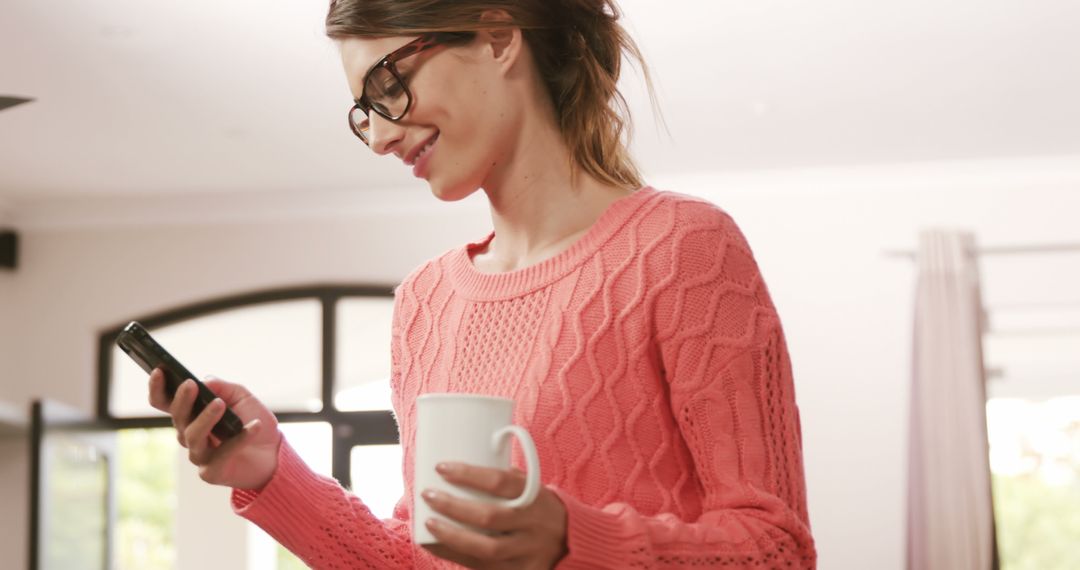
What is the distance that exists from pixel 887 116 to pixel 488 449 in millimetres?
4627

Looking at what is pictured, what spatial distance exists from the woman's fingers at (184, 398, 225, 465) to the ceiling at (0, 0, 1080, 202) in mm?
3107

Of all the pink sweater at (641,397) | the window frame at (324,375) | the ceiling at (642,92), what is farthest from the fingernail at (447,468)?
the window frame at (324,375)

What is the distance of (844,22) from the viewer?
13.6 feet

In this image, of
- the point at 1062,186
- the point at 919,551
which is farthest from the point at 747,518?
the point at 1062,186

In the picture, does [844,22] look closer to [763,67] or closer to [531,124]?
[763,67]

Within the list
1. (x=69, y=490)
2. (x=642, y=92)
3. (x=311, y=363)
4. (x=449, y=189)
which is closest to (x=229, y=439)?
(x=449, y=189)

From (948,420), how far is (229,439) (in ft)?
16.5

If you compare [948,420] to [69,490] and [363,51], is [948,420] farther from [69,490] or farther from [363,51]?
[363,51]

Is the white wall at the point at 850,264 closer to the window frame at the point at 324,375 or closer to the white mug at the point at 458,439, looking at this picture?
the window frame at the point at 324,375

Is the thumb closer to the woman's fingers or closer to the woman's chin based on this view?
the woman's fingers

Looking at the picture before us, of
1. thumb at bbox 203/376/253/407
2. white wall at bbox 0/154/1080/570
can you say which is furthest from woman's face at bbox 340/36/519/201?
white wall at bbox 0/154/1080/570

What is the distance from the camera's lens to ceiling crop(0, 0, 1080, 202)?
4.08 meters

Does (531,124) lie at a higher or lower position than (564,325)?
higher

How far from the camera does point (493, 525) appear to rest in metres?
0.71
